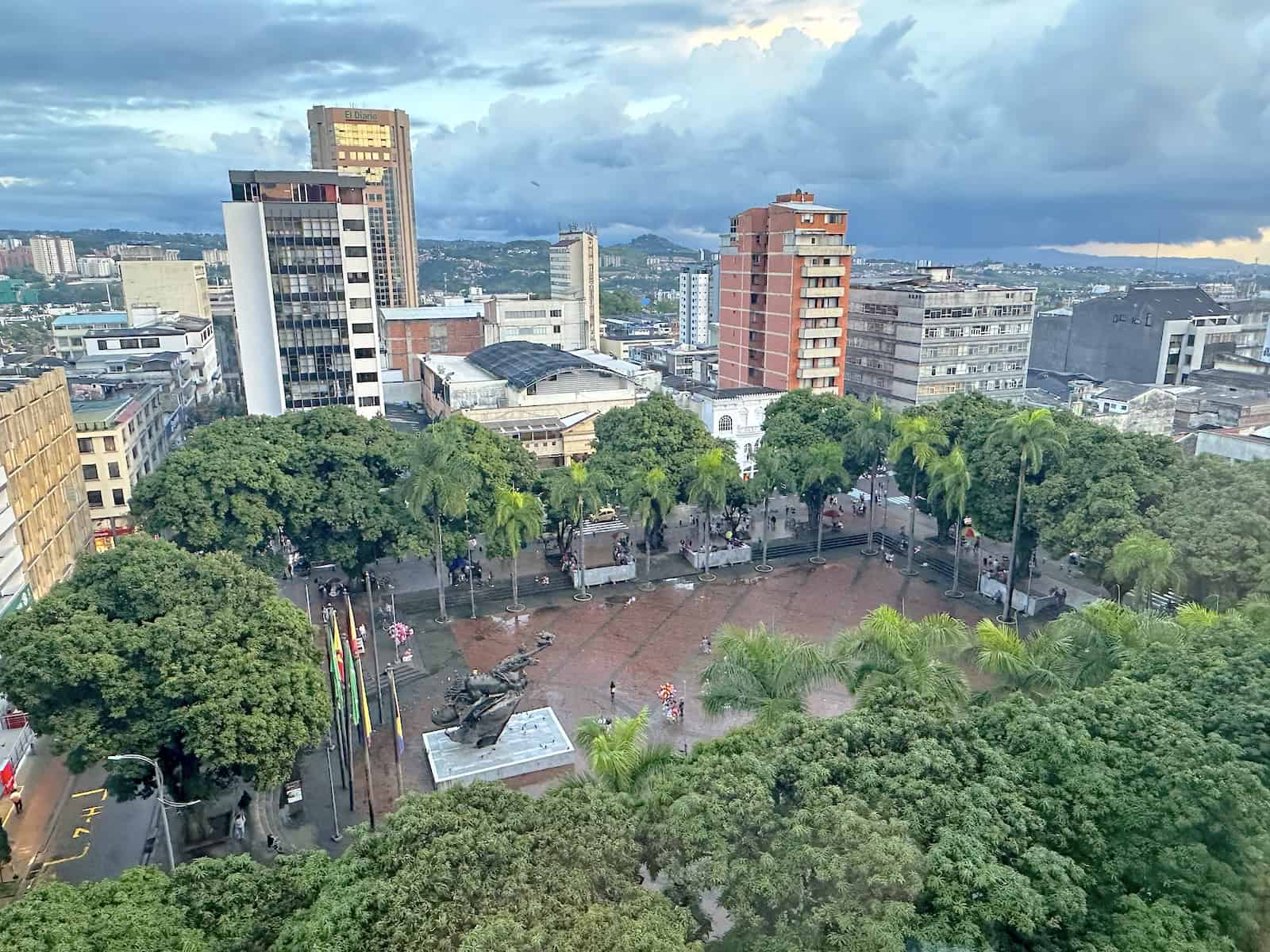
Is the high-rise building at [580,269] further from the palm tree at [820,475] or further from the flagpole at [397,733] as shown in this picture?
the flagpole at [397,733]

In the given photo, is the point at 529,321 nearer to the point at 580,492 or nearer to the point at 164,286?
the point at 164,286

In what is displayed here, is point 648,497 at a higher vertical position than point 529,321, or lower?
lower

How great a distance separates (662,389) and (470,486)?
31492 millimetres

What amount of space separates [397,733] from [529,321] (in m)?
71.3

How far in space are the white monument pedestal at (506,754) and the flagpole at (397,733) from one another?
41.1 inches

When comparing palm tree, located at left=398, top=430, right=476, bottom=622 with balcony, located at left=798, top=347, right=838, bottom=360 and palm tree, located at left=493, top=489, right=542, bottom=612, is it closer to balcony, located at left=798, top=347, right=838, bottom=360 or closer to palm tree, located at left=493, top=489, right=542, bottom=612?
palm tree, located at left=493, top=489, right=542, bottom=612

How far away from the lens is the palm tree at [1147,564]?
3005cm

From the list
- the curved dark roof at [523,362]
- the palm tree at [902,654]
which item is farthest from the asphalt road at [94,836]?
the curved dark roof at [523,362]

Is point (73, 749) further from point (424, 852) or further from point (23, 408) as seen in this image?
point (23, 408)

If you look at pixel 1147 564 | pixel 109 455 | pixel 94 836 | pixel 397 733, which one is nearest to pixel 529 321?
pixel 109 455

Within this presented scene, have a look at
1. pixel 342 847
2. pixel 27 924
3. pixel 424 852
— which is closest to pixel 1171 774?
pixel 424 852

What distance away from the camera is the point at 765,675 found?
2238 cm

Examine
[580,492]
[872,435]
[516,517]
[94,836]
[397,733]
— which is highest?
[872,435]

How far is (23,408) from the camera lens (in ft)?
121
